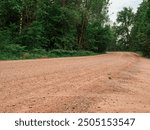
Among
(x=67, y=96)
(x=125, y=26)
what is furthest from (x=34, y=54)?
(x=125, y=26)

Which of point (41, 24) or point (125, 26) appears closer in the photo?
point (41, 24)

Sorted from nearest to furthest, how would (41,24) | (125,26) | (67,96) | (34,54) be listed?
(67,96) → (34,54) → (41,24) → (125,26)

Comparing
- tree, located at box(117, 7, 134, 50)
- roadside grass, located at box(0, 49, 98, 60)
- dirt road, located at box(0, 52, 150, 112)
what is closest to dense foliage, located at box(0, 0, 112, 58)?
roadside grass, located at box(0, 49, 98, 60)

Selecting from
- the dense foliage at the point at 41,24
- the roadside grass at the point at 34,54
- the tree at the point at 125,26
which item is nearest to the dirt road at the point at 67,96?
the roadside grass at the point at 34,54

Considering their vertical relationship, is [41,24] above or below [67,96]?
above

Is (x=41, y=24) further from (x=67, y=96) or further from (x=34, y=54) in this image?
(x=67, y=96)

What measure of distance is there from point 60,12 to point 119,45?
6996cm

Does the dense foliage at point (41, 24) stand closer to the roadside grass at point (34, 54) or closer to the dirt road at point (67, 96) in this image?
the roadside grass at point (34, 54)

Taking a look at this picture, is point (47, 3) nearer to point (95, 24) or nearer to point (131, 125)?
point (95, 24)

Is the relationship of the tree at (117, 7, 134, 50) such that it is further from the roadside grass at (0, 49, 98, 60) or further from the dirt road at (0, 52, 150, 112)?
the dirt road at (0, 52, 150, 112)

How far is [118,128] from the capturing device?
495 cm

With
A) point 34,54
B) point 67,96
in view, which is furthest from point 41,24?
point 67,96

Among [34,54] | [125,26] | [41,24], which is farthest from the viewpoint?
[125,26]

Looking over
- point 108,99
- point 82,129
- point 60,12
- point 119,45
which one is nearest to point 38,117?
point 82,129
